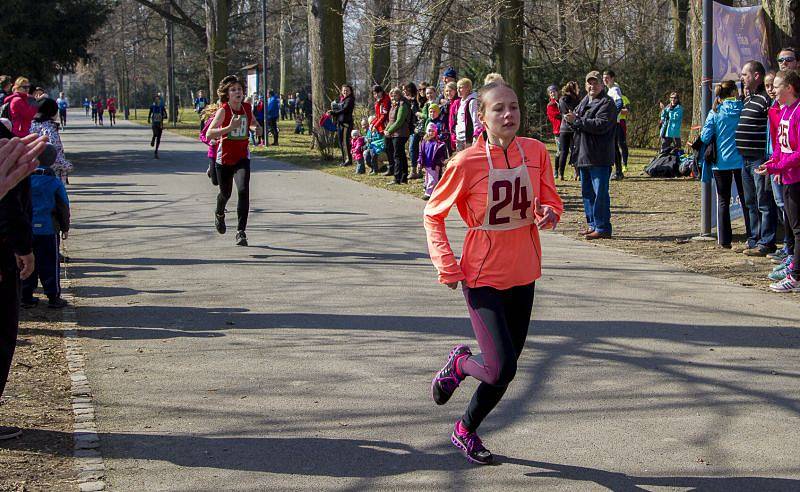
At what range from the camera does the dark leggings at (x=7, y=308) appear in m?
5.15

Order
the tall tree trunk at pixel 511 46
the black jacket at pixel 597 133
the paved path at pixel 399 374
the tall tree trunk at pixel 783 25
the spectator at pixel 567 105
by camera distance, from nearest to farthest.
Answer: the paved path at pixel 399 374, the tall tree trunk at pixel 783 25, the black jacket at pixel 597 133, the spectator at pixel 567 105, the tall tree trunk at pixel 511 46

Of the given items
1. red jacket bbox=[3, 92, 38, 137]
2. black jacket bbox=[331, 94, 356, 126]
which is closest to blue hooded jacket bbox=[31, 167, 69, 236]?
red jacket bbox=[3, 92, 38, 137]

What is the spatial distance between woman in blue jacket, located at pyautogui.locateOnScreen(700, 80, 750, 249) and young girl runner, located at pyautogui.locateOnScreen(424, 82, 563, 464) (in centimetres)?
687

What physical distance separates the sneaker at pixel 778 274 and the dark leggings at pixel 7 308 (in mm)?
7168

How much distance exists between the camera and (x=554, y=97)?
853 inches

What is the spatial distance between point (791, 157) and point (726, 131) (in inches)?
96.0

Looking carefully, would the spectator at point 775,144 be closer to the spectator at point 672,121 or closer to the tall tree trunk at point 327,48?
the spectator at point 672,121

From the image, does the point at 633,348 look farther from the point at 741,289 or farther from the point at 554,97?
the point at 554,97

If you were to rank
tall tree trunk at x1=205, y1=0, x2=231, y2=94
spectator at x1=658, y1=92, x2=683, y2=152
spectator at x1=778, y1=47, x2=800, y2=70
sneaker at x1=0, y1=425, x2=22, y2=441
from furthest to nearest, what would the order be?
Result: tall tree trunk at x1=205, y1=0, x2=231, y2=94
spectator at x1=658, y1=92, x2=683, y2=152
spectator at x1=778, y1=47, x2=800, y2=70
sneaker at x1=0, y1=425, x2=22, y2=441

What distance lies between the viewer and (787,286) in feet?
30.8

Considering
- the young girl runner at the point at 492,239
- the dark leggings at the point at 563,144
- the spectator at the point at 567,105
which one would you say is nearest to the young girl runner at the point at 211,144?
the young girl runner at the point at 492,239

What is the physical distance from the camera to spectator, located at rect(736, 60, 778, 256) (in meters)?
10.7

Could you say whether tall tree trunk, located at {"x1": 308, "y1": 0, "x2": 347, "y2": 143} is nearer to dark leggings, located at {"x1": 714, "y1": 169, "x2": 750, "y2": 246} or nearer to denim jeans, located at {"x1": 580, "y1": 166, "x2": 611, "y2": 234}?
denim jeans, located at {"x1": 580, "y1": 166, "x2": 611, "y2": 234}

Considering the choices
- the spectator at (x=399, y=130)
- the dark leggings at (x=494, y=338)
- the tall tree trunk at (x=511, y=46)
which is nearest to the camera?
the dark leggings at (x=494, y=338)
